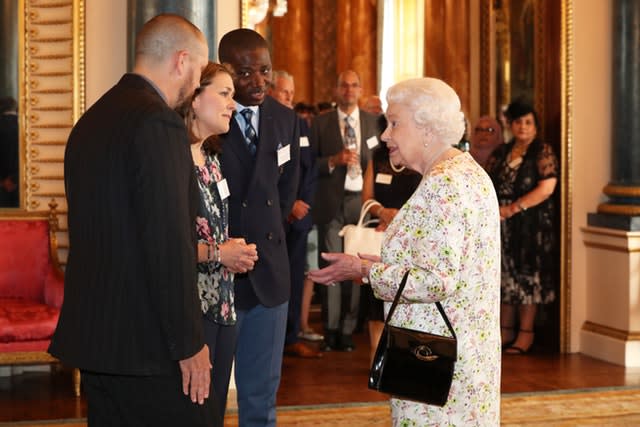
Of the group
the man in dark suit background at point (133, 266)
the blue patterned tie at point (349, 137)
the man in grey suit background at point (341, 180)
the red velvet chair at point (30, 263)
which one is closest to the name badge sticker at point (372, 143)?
the man in grey suit background at point (341, 180)

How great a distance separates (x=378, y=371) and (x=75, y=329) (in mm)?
922

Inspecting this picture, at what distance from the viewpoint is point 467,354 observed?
320 cm

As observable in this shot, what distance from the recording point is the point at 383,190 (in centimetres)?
662

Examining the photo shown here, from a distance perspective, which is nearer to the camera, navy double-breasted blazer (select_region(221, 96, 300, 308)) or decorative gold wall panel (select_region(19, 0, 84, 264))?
navy double-breasted blazer (select_region(221, 96, 300, 308))

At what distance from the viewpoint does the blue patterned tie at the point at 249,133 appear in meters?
4.13

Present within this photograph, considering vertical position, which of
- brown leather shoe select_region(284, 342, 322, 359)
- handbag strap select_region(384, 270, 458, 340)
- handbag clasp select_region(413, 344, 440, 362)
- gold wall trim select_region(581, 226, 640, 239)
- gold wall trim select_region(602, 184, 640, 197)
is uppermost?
gold wall trim select_region(602, 184, 640, 197)

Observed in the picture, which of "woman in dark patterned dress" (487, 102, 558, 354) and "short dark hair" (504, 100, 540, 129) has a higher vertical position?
"short dark hair" (504, 100, 540, 129)

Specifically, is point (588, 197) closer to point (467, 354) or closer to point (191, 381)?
point (467, 354)

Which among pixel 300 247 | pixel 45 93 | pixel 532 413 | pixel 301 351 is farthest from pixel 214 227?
pixel 301 351

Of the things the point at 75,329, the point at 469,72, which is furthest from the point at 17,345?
the point at 469,72

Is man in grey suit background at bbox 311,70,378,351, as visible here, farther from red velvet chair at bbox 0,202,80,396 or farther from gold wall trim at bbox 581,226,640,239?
red velvet chair at bbox 0,202,80,396

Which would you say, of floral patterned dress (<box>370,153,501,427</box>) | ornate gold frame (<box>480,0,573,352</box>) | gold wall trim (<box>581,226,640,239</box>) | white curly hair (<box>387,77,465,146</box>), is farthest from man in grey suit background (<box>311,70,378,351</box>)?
floral patterned dress (<box>370,153,501,427</box>)

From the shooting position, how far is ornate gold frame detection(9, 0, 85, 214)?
643 cm

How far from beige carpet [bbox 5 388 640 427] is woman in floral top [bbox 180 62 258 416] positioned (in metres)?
2.00
